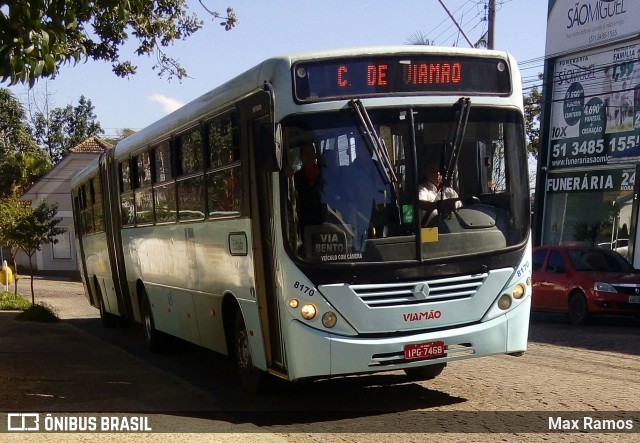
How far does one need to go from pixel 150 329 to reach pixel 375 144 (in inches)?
296

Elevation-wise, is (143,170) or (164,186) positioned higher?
(143,170)

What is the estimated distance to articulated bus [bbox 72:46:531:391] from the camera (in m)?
8.05

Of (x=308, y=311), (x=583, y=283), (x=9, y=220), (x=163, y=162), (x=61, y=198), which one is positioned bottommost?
(x=583, y=283)

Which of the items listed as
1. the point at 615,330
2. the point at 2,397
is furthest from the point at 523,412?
the point at 615,330

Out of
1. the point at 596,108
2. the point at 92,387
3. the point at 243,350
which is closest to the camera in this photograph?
the point at 243,350

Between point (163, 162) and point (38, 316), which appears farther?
point (38, 316)

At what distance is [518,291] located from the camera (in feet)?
28.4

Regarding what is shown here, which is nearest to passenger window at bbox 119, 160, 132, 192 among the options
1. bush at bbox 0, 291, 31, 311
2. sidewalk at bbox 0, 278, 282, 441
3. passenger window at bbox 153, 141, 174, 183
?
passenger window at bbox 153, 141, 174, 183

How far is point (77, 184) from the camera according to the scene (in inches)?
847

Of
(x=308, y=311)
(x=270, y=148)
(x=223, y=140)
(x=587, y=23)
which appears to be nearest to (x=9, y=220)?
(x=587, y=23)

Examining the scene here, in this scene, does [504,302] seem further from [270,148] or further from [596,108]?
[596,108]

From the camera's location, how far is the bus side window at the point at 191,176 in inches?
417

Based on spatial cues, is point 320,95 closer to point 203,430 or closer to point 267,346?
point 267,346

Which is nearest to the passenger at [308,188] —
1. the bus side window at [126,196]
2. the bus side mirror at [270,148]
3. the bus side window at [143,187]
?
the bus side mirror at [270,148]
